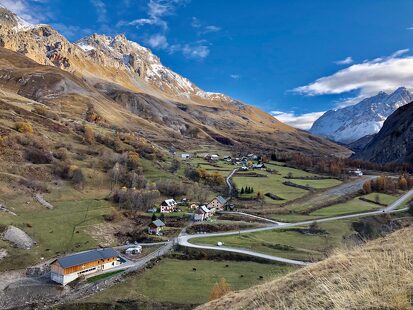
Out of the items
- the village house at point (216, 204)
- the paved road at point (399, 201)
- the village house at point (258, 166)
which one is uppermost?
the village house at point (258, 166)

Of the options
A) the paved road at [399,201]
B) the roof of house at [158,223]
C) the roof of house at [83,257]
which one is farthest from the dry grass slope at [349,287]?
the paved road at [399,201]

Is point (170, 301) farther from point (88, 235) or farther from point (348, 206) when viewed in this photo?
point (348, 206)

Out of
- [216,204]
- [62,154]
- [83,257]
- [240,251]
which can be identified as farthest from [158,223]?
[62,154]

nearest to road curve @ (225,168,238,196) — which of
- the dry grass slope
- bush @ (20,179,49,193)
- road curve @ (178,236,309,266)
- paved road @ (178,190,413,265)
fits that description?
paved road @ (178,190,413,265)

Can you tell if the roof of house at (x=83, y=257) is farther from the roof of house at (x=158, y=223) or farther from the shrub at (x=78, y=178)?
the shrub at (x=78, y=178)

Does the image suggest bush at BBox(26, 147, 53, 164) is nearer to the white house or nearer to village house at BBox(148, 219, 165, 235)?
village house at BBox(148, 219, 165, 235)

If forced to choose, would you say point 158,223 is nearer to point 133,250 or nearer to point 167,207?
point 133,250

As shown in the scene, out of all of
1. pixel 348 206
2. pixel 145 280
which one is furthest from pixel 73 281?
pixel 348 206

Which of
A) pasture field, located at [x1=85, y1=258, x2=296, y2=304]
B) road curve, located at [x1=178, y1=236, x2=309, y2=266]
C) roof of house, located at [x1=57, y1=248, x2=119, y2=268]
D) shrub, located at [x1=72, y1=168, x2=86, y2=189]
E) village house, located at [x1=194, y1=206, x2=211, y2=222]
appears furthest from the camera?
shrub, located at [x1=72, y1=168, x2=86, y2=189]
